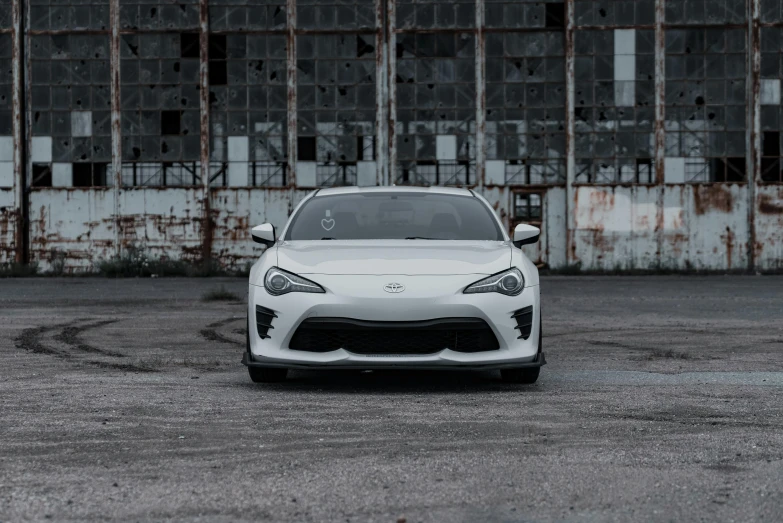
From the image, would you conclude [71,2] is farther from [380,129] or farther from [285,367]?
[285,367]

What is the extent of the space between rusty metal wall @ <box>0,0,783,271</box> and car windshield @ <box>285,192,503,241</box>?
1887 centimetres

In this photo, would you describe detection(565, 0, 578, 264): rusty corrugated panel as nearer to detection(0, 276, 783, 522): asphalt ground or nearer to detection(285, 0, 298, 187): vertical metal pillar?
detection(285, 0, 298, 187): vertical metal pillar

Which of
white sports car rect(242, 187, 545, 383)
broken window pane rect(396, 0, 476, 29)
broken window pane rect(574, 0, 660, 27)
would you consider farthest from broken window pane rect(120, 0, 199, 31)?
white sports car rect(242, 187, 545, 383)

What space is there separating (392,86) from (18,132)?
8510 mm

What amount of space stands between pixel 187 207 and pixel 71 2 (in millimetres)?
5407

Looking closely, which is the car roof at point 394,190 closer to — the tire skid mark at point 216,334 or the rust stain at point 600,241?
the tire skid mark at point 216,334

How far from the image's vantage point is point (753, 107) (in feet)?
93.2

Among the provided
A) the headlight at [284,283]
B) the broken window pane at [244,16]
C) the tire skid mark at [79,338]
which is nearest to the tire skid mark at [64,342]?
the tire skid mark at [79,338]

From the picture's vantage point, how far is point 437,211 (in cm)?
961

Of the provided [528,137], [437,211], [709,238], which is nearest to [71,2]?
[528,137]

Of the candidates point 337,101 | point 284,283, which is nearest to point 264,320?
point 284,283

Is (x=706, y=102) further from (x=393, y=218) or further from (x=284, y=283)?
(x=284, y=283)

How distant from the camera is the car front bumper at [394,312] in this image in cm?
800

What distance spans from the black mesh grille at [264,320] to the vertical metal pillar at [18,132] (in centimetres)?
2205
